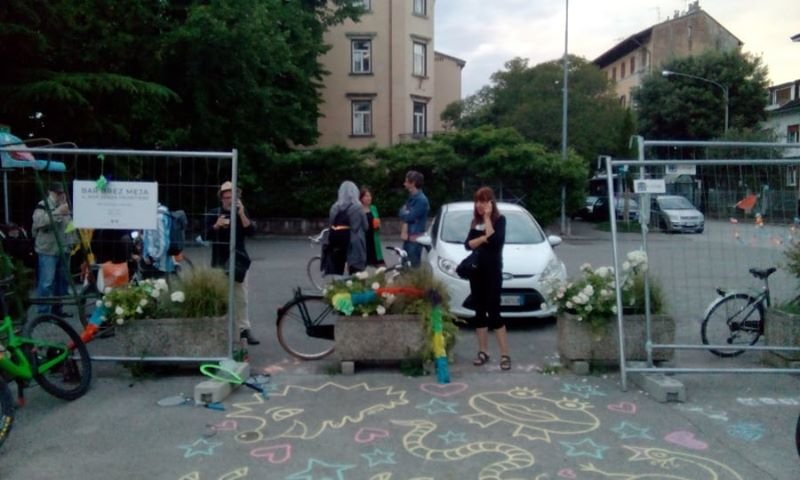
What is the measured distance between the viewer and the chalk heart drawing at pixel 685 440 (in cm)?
Answer: 539

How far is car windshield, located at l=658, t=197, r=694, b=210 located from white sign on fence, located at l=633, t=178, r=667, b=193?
0.18m

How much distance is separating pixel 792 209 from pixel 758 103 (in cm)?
4312

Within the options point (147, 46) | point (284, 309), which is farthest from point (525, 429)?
point (147, 46)

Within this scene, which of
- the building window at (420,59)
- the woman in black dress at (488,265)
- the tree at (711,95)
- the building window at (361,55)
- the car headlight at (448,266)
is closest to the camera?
the woman in black dress at (488,265)

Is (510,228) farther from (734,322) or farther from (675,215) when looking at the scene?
(675,215)

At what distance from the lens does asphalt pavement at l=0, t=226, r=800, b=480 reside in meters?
5.02

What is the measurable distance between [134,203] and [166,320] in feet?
3.89

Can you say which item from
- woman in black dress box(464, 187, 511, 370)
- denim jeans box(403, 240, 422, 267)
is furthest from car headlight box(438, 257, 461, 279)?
woman in black dress box(464, 187, 511, 370)

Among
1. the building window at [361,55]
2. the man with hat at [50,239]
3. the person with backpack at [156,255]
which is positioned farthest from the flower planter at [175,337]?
the building window at [361,55]

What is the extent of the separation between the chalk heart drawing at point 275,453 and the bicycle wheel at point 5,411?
171cm

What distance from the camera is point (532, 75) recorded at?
143 ft

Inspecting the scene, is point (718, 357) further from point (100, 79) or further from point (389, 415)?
point (100, 79)

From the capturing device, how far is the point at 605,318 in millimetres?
7348

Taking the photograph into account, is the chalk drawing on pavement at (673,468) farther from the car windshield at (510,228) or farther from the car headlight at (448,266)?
the car windshield at (510,228)
